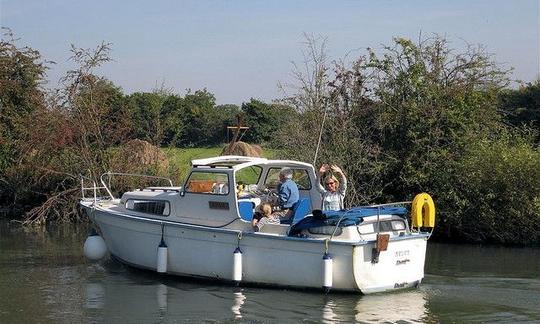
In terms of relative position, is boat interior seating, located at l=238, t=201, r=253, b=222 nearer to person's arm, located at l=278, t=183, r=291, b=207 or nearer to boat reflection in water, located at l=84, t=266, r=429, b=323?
person's arm, located at l=278, t=183, r=291, b=207

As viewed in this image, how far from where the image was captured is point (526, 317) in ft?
38.0

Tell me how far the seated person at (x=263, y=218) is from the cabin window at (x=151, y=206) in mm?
1945

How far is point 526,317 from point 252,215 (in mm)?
5050

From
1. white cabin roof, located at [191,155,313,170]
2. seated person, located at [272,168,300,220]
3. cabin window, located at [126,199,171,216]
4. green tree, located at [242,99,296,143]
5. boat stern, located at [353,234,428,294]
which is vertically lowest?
boat stern, located at [353,234,428,294]

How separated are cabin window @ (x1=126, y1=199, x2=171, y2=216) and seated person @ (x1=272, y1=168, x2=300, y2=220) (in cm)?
212

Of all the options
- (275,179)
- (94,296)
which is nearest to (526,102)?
(275,179)

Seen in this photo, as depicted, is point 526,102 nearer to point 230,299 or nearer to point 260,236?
point 260,236

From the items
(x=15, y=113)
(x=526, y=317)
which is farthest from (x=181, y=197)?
(x=15, y=113)

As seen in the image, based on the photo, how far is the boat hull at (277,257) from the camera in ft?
42.7

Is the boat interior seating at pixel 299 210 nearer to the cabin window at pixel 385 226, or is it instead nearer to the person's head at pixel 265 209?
the person's head at pixel 265 209

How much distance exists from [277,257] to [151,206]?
308 cm

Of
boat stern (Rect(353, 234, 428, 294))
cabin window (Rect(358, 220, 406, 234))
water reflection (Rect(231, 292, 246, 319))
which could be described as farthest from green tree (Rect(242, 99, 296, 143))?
water reflection (Rect(231, 292, 246, 319))

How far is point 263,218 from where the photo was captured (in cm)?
1391

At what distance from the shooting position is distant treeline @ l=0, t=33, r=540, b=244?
2116cm
